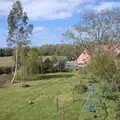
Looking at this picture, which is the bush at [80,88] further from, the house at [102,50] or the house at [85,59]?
the house at [102,50]

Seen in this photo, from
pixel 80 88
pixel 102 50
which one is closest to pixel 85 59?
pixel 102 50

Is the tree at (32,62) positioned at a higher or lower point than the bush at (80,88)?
higher

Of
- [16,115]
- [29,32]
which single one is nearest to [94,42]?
[29,32]

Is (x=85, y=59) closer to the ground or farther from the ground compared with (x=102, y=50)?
closer to the ground

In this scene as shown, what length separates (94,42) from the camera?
31.6m

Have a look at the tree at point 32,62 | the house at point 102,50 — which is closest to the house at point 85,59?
the house at point 102,50

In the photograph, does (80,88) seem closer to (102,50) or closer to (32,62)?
(102,50)

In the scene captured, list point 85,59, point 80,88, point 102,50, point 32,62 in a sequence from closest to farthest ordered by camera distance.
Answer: point 80,88, point 102,50, point 85,59, point 32,62

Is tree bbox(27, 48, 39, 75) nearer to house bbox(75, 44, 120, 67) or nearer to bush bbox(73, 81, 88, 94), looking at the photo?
house bbox(75, 44, 120, 67)

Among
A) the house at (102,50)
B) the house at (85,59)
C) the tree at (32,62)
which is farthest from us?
the tree at (32,62)

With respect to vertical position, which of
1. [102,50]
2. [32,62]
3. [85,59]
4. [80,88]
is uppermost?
[102,50]

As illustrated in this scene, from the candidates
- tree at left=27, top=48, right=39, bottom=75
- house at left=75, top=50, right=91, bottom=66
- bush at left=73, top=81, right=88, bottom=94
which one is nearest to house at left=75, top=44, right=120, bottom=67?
house at left=75, top=50, right=91, bottom=66

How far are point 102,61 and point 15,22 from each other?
17.3m

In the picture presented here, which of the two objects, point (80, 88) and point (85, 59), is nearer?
point (80, 88)
